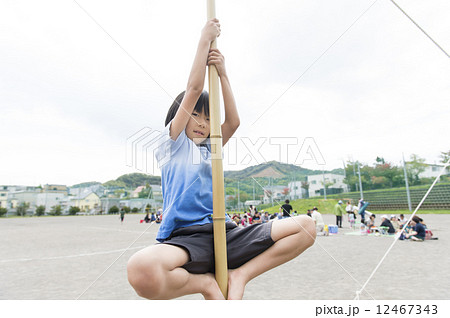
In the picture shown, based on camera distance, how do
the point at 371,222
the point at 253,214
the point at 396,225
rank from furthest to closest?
the point at 371,222 → the point at 396,225 → the point at 253,214

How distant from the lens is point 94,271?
10.2 ft

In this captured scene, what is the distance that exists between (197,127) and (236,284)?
658 mm

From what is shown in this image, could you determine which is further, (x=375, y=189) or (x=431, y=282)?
(x=431, y=282)

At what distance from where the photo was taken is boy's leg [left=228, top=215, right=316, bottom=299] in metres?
1.01

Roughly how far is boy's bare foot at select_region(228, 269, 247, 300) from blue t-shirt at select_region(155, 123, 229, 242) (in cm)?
22

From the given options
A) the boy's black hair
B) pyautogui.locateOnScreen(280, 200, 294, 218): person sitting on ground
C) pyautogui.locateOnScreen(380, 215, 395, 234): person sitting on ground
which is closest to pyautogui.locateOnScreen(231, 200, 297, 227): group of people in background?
pyautogui.locateOnScreen(280, 200, 294, 218): person sitting on ground

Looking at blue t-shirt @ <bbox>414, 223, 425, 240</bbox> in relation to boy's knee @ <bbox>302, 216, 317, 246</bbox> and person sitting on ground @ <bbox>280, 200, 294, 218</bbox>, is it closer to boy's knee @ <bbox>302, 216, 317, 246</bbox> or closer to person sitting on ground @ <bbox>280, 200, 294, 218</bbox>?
person sitting on ground @ <bbox>280, 200, 294, 218</bbox>

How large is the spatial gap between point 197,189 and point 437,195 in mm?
1251

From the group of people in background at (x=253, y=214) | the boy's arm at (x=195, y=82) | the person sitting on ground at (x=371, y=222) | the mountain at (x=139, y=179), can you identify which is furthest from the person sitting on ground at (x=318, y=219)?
the boy's arm at (x=195, y=82)

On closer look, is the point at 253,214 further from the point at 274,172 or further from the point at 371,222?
the point at 371,222

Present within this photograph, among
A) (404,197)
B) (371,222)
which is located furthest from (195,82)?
(371,222)

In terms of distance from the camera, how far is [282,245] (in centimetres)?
102
